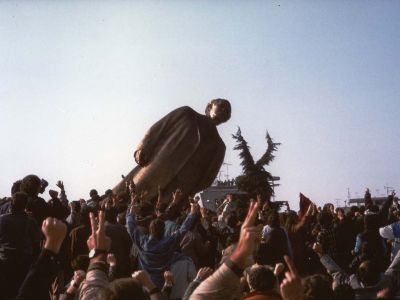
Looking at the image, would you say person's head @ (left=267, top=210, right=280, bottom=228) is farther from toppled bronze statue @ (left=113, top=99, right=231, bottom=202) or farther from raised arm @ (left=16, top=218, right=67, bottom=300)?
toppled bronze statue @ (left=113, top=99, right=231, bottom=202)

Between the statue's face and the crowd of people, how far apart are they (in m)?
5.67

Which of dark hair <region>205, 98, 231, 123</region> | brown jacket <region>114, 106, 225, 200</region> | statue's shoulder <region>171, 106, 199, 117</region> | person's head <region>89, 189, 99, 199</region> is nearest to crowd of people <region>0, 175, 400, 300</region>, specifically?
person's head <region>89, 189, 99, 199</region>

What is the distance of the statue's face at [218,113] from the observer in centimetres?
1839

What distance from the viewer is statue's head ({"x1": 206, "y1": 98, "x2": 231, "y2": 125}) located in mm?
18375

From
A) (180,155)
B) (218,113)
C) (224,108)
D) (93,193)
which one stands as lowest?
(93,193)

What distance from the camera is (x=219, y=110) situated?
60.4ft

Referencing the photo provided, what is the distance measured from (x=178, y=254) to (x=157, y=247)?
2.09ft

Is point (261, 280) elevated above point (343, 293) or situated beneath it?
elevated above

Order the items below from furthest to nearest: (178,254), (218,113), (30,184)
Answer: (218,113), (30,184), (178,254)

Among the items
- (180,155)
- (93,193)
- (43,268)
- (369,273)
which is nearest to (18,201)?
(43,268)

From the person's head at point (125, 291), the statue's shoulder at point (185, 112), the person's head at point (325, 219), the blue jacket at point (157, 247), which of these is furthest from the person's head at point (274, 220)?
the statue's shoulder at point (185, 112)

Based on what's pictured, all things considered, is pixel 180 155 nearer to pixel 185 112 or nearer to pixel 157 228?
pixel 185 112

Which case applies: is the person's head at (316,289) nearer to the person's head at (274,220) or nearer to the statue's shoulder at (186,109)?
the person's head at (274,220)

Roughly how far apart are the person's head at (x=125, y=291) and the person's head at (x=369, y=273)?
3.75m
